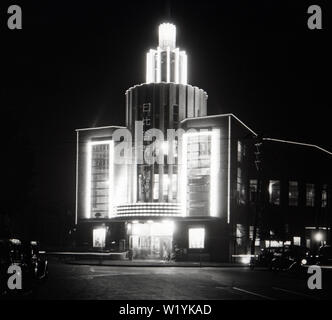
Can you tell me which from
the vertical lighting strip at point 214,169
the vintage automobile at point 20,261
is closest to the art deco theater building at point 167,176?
the vertical lighting strip at point 214,169

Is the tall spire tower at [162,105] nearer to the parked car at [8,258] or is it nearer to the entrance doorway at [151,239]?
the entrance doorway at [151,239]

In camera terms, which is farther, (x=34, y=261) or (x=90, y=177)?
(x=90, y=177)

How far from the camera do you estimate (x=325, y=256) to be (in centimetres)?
3750

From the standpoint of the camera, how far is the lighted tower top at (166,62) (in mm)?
58938

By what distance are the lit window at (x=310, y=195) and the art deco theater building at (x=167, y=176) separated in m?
13.2

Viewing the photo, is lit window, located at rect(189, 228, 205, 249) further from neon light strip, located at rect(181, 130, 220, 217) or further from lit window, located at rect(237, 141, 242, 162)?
lit window, located at rect(237, 141, 242, 162)

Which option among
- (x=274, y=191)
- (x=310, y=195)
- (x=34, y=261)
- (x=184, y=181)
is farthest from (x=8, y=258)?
(x=310, y=195)

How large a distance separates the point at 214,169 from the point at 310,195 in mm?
22310

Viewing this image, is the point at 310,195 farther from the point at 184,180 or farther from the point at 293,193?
the point at 184,180

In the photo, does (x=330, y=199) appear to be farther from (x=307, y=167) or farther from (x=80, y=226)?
(x=80, y=226)

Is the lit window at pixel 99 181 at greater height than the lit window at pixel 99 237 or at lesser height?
greater

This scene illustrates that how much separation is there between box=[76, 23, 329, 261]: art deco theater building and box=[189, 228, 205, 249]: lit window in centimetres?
9

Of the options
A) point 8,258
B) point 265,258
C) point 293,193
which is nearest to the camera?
point 8,258
